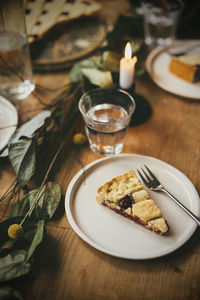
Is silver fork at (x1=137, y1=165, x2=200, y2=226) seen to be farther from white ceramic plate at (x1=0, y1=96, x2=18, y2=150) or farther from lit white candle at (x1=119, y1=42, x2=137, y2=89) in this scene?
white ceramic plate at (x1=0, y1=96, x2=18, y2=150)

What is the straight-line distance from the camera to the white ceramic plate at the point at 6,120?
1060 mm

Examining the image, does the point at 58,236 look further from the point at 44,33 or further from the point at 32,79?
the point at 44,33

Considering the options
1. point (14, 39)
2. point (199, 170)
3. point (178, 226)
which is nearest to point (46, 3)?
point (14, 39)

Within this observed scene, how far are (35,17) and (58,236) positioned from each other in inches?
50.1

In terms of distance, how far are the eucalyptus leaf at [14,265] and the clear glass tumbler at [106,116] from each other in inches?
19.1

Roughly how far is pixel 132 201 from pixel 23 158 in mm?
386

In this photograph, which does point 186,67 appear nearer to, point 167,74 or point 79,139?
point 167,74

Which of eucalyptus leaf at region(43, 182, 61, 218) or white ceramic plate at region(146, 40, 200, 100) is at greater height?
white ceramic plate at region(146, 40, 200, 100)

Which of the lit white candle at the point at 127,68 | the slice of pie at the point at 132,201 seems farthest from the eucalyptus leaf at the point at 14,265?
the lit white candle at the point at 127,68

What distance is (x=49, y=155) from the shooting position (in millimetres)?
1086

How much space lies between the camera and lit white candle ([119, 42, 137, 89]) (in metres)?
1.02

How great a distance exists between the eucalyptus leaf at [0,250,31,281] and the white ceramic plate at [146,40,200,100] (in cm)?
96

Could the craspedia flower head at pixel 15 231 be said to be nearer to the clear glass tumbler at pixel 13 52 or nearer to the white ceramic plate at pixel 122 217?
the white ceramic plate at pixel 122 217

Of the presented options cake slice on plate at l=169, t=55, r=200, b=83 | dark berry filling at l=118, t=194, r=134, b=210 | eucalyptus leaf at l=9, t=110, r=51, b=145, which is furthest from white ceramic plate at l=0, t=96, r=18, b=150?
cake slice on plate at l=169, t=55, r=200, b=83
